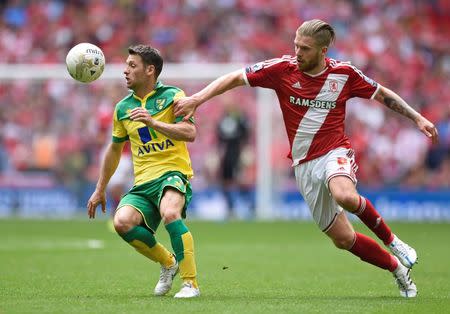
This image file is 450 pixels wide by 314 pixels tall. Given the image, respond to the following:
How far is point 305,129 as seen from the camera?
8852 millimetres

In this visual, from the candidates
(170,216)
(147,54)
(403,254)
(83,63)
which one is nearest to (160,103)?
(147,54)

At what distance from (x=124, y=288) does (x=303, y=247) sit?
20.3ft

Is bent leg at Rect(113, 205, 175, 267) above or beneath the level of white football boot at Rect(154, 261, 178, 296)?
above

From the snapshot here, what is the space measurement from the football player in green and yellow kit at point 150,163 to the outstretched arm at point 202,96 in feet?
0.39

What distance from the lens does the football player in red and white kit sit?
864 cm

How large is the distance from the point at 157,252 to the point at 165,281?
0.26 m

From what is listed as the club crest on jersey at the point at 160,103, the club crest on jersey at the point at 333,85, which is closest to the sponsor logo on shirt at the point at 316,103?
the club crest on jersey at the point at 333,85

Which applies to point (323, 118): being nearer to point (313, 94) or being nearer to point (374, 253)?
point (313, 94)

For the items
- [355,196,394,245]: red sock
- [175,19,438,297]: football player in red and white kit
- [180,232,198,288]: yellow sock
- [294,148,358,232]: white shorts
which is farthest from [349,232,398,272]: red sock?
[180,232,198,288]: yellow sock

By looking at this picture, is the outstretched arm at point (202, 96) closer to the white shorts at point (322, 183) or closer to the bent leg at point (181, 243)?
the bent leg at point (181, 243)

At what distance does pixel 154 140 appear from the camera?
8.84m

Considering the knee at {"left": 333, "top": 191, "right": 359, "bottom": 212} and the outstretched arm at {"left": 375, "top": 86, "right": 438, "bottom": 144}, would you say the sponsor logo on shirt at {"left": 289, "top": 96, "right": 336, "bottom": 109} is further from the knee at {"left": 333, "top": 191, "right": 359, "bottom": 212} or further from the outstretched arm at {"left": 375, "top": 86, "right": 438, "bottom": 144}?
the knee at {"left": 333, "top": 191, "right": 359, "bottom": 212}

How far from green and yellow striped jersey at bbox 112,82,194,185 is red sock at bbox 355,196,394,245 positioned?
4.99 feet

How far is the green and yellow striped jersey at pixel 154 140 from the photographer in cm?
880
